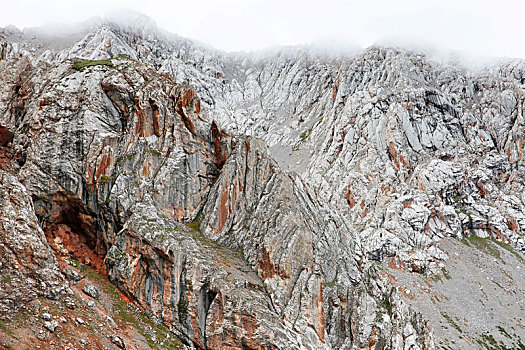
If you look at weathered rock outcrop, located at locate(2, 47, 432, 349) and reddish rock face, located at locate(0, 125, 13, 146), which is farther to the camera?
reddish rock face, located at locate(0, 125, 13, 146)

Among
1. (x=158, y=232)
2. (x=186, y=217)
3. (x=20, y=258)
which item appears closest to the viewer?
(x=20, y=258)

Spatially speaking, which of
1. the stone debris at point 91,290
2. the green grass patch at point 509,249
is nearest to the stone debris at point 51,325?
the stone debris at point 91,290

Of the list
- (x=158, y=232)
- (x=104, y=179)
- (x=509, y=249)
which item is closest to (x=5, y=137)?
(x=104, y=179)

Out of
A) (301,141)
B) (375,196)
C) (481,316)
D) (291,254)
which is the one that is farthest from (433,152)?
(291,254)

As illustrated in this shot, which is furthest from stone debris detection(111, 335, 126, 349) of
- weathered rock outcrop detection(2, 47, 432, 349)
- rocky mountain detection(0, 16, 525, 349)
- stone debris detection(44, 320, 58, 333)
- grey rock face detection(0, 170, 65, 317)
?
weathered rock outcrop detection(2, 47, 432, 349)

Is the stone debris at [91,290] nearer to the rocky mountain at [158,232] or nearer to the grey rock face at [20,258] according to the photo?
the rocky mountain at [158,232]

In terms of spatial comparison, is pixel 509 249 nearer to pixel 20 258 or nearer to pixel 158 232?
pixel 158 232

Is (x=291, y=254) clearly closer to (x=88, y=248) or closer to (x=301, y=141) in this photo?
(x=88, y=248)

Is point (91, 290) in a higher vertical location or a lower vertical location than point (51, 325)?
lower

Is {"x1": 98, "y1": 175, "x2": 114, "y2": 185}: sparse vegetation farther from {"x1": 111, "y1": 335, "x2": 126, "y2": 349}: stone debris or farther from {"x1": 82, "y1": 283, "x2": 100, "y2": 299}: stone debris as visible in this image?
{"x1": 111, "y1": 335, "x2": 126, "y2": 349}: stone debris

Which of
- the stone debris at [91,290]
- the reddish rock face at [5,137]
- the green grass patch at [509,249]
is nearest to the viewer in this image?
the stone debris at [91,290]

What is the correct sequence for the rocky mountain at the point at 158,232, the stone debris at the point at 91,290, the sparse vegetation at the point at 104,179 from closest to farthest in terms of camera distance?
1. the rocky mountain at the point at 158,232
2. the stone debris at the point at 91,290
3. the sparse vegetation at the point at 104,179

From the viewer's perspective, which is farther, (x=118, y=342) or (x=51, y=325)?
(x=118, y=342)

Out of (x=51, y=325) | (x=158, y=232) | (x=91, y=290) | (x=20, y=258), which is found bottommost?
(x=91, y=290)
